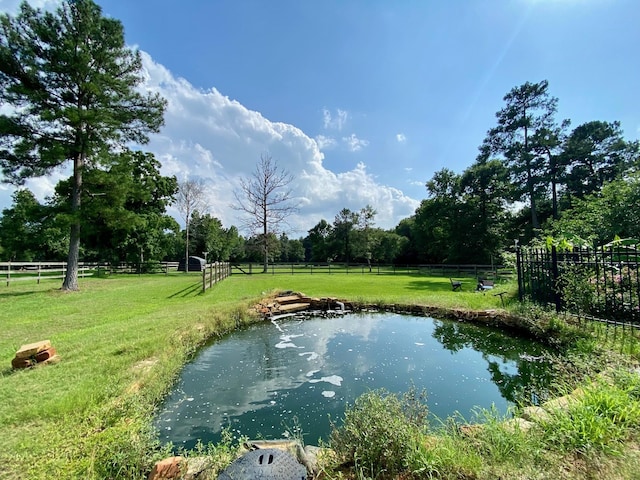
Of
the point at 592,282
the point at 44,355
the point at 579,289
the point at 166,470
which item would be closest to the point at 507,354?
the point at 579,289

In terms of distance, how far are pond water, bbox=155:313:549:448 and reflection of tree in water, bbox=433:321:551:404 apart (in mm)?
17

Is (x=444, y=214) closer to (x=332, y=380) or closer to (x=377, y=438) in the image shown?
(x=332, y=380)

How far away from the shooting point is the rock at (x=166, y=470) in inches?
77.1

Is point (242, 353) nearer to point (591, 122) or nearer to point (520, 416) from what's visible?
point (520, 416)

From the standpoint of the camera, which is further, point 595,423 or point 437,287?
point 437,287

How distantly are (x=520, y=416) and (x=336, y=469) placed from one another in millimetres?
1810

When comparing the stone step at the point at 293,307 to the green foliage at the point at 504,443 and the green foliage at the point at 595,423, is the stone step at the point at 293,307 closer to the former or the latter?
the green foliage at the point at 504,443

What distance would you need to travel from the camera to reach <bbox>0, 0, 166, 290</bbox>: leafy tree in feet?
33.9

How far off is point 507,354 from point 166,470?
5833 millimetres

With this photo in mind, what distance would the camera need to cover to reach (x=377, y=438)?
6.83 ft

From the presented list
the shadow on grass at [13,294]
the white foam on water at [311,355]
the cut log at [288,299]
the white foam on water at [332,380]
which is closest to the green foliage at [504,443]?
the white foam on water at [332,380]

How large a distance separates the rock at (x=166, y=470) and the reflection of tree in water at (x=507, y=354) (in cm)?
316

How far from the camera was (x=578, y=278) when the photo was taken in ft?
18.4

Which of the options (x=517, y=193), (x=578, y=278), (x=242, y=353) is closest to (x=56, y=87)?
(x=242, y=353)
